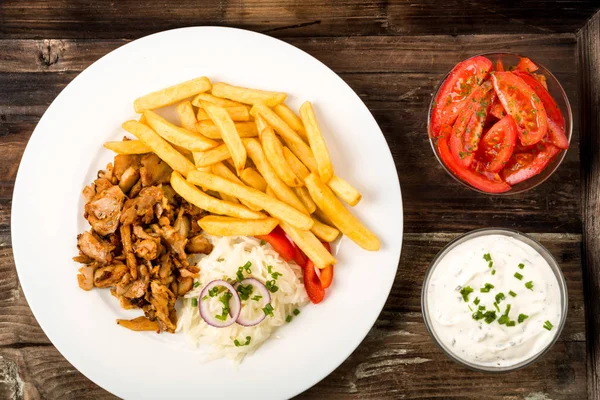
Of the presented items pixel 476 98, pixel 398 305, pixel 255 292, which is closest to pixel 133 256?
pixel 255 292

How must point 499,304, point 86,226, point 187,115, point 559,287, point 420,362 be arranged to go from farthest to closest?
point 420,362
point 86,226
point 187,115
point 559,287
point 499,304

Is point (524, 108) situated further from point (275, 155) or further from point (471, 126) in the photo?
point (275, 155)

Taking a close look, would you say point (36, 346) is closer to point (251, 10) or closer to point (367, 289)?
point (367, 289)

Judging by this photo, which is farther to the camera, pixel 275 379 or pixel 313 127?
pixel 275 379

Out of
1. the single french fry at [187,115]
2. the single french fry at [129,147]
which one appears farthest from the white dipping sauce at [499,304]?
the single french fry at [129,147]

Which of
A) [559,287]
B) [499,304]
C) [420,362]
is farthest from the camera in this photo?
[420,362]

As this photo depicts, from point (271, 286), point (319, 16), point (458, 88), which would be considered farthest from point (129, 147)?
point (458, 88)

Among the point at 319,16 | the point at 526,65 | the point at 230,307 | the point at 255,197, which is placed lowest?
the point at 230,307
